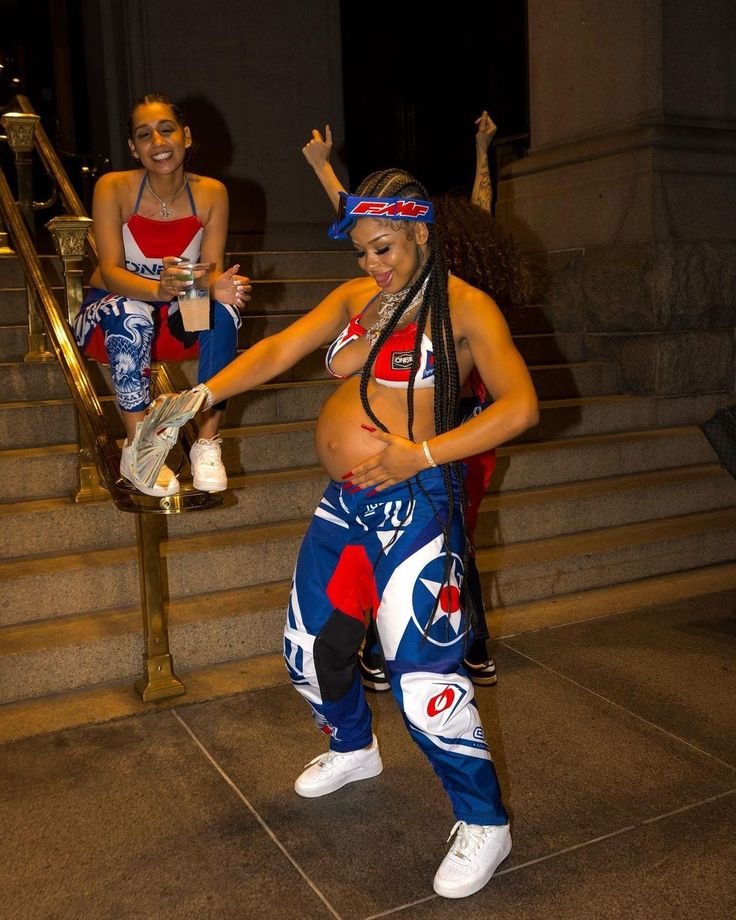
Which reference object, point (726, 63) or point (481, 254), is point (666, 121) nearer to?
point (726, 63)

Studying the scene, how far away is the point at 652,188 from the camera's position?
21.8ft

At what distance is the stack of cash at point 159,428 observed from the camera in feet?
8.50

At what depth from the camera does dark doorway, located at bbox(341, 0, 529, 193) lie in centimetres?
1277

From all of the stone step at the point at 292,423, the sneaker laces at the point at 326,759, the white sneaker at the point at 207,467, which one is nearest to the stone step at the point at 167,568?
→ the stone step at the point at 292,423

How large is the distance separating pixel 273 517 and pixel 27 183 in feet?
9.55

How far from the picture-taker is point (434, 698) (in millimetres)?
2547

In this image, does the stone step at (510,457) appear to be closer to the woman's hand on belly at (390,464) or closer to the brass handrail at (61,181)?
the brass handrail at (61,181)

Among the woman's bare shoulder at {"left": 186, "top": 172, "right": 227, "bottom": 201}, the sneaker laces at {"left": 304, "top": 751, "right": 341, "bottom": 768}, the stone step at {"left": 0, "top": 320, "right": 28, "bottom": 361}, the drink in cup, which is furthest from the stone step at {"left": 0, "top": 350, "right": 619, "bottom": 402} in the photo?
the sneaker laces at {"left": 304, "top": 751, "right": 341, "bottom": 768}

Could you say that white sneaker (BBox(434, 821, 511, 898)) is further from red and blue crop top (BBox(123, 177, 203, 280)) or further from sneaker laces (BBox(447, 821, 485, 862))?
red and blue crop top (BBox(123, 177, 203, 280))

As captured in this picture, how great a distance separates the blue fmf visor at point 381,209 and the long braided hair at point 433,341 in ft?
0.15

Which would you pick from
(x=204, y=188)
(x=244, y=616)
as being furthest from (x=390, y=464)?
(x=244, y=616)

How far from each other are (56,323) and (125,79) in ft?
16.4

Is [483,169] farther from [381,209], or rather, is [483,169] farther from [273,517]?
[381,209]

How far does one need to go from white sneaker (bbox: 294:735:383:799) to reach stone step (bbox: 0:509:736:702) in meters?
1.20
